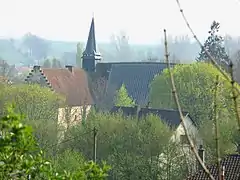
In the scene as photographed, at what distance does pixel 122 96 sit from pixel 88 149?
12636 mm

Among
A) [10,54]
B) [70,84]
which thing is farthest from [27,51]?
[70,84]

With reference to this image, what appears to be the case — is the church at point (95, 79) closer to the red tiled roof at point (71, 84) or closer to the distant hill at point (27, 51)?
the red tiled roof at point (71, 84)

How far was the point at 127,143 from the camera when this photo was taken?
19.3m

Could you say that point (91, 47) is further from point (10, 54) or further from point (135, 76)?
point (10, 54)

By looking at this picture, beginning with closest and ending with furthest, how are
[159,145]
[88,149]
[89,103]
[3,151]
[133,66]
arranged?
[3,151], [159,145], [88,149], [89,103], [133,66]

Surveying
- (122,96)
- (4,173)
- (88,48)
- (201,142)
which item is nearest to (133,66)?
(88,48)

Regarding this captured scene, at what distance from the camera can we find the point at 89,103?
39.3 metres

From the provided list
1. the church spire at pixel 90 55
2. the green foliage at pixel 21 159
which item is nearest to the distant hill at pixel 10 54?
the church spire at pixel 90 55

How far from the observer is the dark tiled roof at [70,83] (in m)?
38.5

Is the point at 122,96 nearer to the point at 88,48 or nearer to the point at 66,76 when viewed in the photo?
the point at 66,76

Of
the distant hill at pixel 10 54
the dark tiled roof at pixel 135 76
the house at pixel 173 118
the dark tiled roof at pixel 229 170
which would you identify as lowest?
the dark tiled roof at pixel 229 170

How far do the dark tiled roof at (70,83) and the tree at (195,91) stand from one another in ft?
29.2

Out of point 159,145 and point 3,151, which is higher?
point 3,151

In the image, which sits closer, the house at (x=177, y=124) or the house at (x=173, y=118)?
the house at (x=177, y=124)
